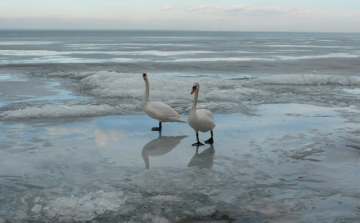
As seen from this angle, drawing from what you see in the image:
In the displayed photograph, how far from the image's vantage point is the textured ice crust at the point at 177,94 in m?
10.8

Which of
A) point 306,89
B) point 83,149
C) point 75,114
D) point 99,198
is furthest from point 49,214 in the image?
point 306,89

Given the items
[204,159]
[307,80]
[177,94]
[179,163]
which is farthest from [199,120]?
[307,80]

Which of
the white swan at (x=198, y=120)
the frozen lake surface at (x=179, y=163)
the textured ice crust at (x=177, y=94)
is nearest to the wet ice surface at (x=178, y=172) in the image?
the frozen lake surface at (x=179, y=163)

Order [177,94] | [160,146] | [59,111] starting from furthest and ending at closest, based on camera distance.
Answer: [177,94]
[59,111]
[160,146]

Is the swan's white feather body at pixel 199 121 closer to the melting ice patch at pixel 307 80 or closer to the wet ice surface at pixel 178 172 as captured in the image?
the wet ice surface at pixel 178 172

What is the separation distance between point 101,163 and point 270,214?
2.98m

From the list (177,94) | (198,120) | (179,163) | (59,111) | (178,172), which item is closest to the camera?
(178,172)

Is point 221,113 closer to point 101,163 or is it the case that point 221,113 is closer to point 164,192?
point 101,163

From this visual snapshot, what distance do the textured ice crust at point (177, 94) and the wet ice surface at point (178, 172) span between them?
1.14m

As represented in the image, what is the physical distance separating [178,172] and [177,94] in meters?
7.75

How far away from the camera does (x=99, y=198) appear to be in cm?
537

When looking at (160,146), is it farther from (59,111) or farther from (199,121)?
(59,111)

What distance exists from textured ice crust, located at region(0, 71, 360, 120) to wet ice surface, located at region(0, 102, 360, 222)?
1140 millimetres

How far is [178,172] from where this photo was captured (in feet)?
20.9
